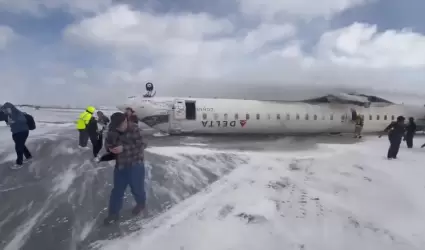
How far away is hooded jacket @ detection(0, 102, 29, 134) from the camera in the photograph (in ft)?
12.4

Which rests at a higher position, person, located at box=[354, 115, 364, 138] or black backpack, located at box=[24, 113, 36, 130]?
black backpack, located at box=[24, 113, 36, 130]

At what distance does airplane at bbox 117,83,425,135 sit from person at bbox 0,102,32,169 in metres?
3.88

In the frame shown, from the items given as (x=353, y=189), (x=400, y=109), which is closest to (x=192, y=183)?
(x=353, y=189)

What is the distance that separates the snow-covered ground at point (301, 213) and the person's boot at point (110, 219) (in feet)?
0.92

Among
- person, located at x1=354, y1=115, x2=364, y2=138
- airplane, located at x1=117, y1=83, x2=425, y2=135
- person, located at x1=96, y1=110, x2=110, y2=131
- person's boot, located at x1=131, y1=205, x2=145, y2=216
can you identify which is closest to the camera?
person's boot, located at x1=131, y1=205, x2=145, y2=216

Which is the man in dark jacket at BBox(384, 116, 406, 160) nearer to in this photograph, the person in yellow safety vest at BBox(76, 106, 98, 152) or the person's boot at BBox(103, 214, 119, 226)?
the person's boot at BBox(103, 214, 119, 226)

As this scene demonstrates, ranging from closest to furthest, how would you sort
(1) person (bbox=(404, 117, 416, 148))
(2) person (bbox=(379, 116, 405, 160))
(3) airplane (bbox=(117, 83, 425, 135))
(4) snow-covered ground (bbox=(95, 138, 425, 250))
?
1. (4) snow-covered ground (bbox=(95, 138, 425, 250))
2. (2) person (bbox=(379, 116, 405, 160))
3. (1) person (bbox=(404, 117, 416, 148))
4. (3) airplane (bbox=(117, 83, 425, 135))

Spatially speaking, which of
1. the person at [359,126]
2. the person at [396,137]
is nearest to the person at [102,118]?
the person at [396,137]

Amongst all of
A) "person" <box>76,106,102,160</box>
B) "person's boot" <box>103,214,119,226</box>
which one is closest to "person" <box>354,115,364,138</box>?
"person" <box>76,106,102,160</box>

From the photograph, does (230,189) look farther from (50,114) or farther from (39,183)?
(50,114)

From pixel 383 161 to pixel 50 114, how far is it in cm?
478

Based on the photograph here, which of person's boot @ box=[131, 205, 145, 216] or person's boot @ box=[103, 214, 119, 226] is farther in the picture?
person's boot @ box=[131, 205, 145, 216]

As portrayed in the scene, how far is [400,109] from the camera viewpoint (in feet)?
21.4

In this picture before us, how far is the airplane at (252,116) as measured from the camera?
8125mm
